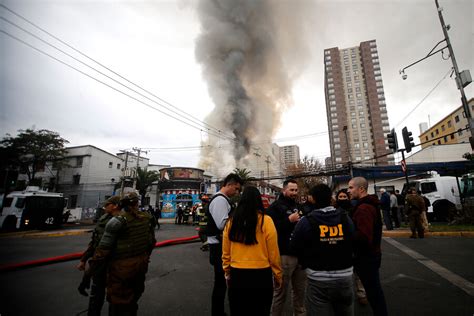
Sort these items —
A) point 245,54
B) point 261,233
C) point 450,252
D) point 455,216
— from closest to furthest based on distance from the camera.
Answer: point 261,233 → point 450,252 → point 455,216 → point 245,54

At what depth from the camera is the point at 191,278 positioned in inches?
192

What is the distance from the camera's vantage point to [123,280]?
2.54 m

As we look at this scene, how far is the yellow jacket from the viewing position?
2.05m

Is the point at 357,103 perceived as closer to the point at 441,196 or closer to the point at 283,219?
the point at 441,196

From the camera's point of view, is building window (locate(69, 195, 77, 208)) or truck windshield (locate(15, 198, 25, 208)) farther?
building window (locate(69, 195, 77, 208))

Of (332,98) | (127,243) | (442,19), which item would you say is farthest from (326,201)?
(332,98)

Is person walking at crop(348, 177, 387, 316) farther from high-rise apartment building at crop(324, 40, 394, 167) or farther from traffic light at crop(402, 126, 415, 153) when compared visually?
high-rise apartment building at crop(324, 40, 394, 167)

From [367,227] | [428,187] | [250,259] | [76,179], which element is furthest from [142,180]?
[367,227]

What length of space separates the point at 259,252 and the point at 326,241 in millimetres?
651

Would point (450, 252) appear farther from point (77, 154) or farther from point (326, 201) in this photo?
point (77, 154)

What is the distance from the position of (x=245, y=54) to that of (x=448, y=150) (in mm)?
36705

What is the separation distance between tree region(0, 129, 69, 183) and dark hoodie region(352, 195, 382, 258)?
3529 centimetres

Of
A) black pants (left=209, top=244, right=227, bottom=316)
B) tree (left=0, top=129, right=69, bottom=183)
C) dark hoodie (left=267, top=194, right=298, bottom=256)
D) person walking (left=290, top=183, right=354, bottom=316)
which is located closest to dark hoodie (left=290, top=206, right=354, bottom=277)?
person walking (left=290, top=183, right=354, bottom=316)

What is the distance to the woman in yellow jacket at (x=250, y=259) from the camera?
6.53 feet
